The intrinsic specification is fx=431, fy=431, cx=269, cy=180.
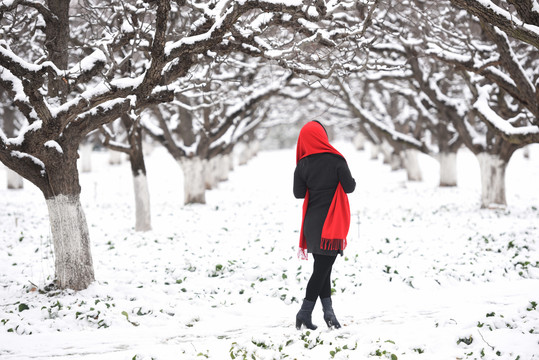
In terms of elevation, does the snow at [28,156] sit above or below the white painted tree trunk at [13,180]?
below

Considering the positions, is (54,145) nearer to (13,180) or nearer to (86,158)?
(13,180)

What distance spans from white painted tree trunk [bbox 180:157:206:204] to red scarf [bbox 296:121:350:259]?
33.0 feet

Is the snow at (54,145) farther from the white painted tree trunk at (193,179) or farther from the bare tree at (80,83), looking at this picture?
the white painted tree trunk at (193,179)

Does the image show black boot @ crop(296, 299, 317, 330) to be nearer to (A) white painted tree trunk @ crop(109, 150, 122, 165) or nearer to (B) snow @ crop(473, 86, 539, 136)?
(B) snow @ crop(473, 86, 539, 136)

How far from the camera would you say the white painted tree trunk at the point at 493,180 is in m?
11.8

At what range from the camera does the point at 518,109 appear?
40.1 feet

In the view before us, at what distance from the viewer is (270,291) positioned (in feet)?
19.6

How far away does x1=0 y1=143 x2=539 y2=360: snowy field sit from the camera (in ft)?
13.4

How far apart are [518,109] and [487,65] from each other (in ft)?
18.7

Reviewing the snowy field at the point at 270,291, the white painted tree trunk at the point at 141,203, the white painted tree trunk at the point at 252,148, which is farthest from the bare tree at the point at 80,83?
the white painted tree trunk at the point at 252,148

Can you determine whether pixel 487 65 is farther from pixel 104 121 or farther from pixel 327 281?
pixel 104 121

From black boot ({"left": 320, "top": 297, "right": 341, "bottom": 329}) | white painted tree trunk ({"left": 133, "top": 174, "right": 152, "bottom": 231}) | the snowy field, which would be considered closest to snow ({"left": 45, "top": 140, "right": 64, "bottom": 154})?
the snowy field

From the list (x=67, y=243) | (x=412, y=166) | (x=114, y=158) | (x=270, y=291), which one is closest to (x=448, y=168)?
(x=412, y=166)

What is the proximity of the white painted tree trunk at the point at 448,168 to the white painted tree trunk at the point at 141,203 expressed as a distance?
12.8 m
